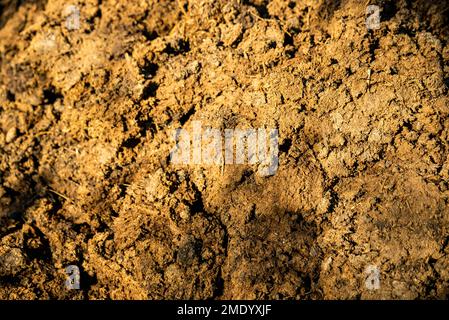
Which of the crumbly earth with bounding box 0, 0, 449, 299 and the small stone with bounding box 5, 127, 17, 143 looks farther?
the small stone with bounding box 5, 127, 17, 143

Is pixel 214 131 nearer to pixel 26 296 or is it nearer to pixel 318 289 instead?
pixel 318 289

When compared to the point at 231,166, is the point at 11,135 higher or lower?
higher

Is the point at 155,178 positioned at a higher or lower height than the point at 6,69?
lower

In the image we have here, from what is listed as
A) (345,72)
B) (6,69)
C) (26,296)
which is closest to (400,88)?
(345,72)

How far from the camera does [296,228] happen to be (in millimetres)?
1896

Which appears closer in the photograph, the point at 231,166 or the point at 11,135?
the point at 231,166

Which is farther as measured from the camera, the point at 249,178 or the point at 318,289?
the point at 249,178

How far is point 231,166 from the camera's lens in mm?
2020

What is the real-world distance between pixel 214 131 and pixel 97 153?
74cm

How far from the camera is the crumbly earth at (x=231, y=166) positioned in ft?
5.99

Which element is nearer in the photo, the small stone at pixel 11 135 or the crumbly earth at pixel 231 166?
the crumbly earth at pixel 231 166

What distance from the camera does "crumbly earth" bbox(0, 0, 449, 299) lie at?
183cm
